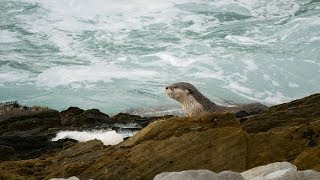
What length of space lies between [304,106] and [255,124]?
1.41 meters

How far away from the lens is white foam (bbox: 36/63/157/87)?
50375mm

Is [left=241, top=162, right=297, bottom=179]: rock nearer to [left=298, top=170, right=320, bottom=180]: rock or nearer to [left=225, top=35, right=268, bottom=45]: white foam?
[left=298, top=170, right=320, bottom=180]: rock

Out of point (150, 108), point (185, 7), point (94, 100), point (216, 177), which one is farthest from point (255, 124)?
point (185, 7)

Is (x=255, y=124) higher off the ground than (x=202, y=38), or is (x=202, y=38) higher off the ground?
(x=255, y=124)

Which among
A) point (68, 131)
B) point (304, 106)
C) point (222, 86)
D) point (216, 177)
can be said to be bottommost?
point (222, 86)

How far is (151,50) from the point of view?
196 feet

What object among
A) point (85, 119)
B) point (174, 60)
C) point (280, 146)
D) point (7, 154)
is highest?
point (280, 146)

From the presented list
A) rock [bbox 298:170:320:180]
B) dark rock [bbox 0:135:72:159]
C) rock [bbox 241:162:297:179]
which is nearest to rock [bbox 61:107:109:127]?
dark rock [bbox 0:135:72:159]

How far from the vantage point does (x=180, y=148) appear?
26.6 ft

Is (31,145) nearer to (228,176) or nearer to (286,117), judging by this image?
(286,117)

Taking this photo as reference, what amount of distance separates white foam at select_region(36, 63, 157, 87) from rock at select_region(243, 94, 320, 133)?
39.5 m

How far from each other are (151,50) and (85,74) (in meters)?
9.44

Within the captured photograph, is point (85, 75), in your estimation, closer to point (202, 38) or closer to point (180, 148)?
point (202, 38)

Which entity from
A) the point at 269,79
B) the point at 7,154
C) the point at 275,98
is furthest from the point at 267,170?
the point at 269,79
